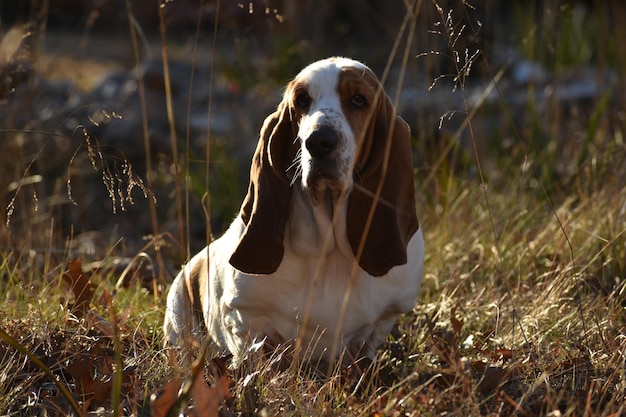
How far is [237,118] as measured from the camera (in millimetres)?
7668

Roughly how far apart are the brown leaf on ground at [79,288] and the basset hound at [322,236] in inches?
17.4

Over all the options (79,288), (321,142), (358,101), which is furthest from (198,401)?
(79,288)

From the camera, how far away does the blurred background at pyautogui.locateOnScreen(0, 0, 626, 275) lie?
17.1 ft

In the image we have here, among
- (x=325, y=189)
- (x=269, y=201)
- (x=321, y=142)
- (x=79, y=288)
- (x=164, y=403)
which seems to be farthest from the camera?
(x=79, y=288)

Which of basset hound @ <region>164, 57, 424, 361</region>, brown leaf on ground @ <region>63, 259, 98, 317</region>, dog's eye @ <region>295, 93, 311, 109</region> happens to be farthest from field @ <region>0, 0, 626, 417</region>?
dog's eye @ <region>295, 93, 311, 109</region>

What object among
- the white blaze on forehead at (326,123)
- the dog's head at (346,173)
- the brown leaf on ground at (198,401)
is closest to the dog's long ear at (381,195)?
the dog's head at (346,173)

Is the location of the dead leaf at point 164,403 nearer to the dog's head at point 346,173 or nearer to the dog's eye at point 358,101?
the dog's head at point 346,173

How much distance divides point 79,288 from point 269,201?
3.13 ft

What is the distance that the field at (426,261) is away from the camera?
9.94ft

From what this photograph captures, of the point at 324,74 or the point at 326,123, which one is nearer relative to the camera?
the point at 326,123

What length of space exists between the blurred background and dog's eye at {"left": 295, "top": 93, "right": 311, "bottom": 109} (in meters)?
0.37

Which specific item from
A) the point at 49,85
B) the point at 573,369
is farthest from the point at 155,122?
the point at 573,369

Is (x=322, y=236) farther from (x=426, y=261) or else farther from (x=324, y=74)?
(x=426, y=261)

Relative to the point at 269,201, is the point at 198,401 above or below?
below
